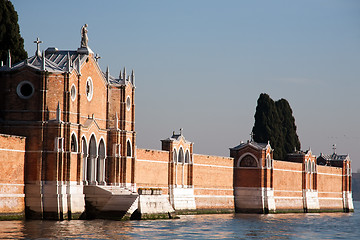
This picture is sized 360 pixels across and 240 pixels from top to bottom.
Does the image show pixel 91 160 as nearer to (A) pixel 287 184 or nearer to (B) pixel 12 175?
(B) pixel 12 175

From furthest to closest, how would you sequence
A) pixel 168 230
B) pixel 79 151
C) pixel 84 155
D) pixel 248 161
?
pixel 248 161 → pixel 84 155 → pixel 79 151 → pixel 168 230

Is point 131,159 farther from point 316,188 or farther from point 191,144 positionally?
point 316,188

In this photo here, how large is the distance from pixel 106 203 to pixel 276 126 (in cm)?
3824

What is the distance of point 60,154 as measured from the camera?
138ft

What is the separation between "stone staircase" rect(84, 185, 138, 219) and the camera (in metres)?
44.8

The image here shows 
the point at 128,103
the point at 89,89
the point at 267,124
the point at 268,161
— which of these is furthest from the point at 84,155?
the point at 267,124

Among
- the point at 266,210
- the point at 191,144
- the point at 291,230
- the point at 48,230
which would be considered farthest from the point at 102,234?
the point at 266,210

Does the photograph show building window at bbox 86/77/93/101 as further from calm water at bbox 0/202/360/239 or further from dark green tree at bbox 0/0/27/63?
dark green tree at bbox 0/0/27/63

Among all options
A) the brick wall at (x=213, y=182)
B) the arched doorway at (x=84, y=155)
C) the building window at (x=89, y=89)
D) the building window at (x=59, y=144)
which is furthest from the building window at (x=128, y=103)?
the brick wall at (x=213, y=182)

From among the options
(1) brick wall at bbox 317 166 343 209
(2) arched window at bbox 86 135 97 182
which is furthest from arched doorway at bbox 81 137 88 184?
(1) brick wall at bbox 317 166 343 209

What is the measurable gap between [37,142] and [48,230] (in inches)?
292

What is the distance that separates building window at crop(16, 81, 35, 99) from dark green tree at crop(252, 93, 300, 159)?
39179mm

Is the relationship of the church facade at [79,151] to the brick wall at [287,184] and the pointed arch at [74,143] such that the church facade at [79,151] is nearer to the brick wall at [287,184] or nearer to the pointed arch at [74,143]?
the pointed arch at [74,143]

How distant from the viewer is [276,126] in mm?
80438
